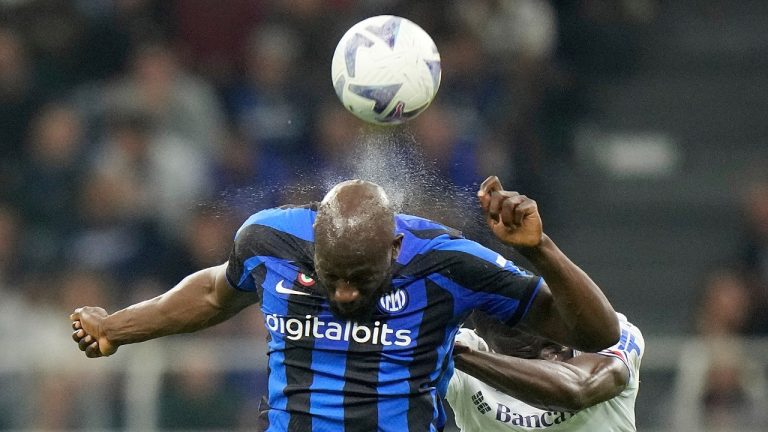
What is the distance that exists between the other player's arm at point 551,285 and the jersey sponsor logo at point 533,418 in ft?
2.22

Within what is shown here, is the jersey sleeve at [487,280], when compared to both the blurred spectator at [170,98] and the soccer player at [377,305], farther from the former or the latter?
the blurred spectator at [170,98]

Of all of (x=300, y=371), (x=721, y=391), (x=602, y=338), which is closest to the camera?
(x=602, y=338)

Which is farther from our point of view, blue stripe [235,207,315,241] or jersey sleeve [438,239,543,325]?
blue stripe [235,207,315,241]

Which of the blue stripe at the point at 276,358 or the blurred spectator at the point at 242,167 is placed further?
the blurred spectator at the point at 242,167

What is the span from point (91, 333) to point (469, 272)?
1386 millimetres

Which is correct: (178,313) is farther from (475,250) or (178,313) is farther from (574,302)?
(574,302)

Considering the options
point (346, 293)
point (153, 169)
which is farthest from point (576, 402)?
point (153, 169)

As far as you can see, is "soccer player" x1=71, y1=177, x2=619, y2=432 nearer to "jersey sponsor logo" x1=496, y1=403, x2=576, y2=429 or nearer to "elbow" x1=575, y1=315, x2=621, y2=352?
"elbow" x1=575, y1=315, x2=621, y2=352

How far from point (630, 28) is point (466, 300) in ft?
26.6

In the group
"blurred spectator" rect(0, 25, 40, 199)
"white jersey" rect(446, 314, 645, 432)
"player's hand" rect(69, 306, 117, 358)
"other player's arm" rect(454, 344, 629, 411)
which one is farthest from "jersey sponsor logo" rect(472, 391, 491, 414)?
"blurred spectator" rect(0, 25, 40, 199)

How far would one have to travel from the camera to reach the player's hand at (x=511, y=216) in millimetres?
4184

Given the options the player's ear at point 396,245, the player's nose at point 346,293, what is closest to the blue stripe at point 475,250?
the player's ear at point 396,245

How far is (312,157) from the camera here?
10.3m

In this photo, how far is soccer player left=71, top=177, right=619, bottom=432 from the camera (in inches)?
171
